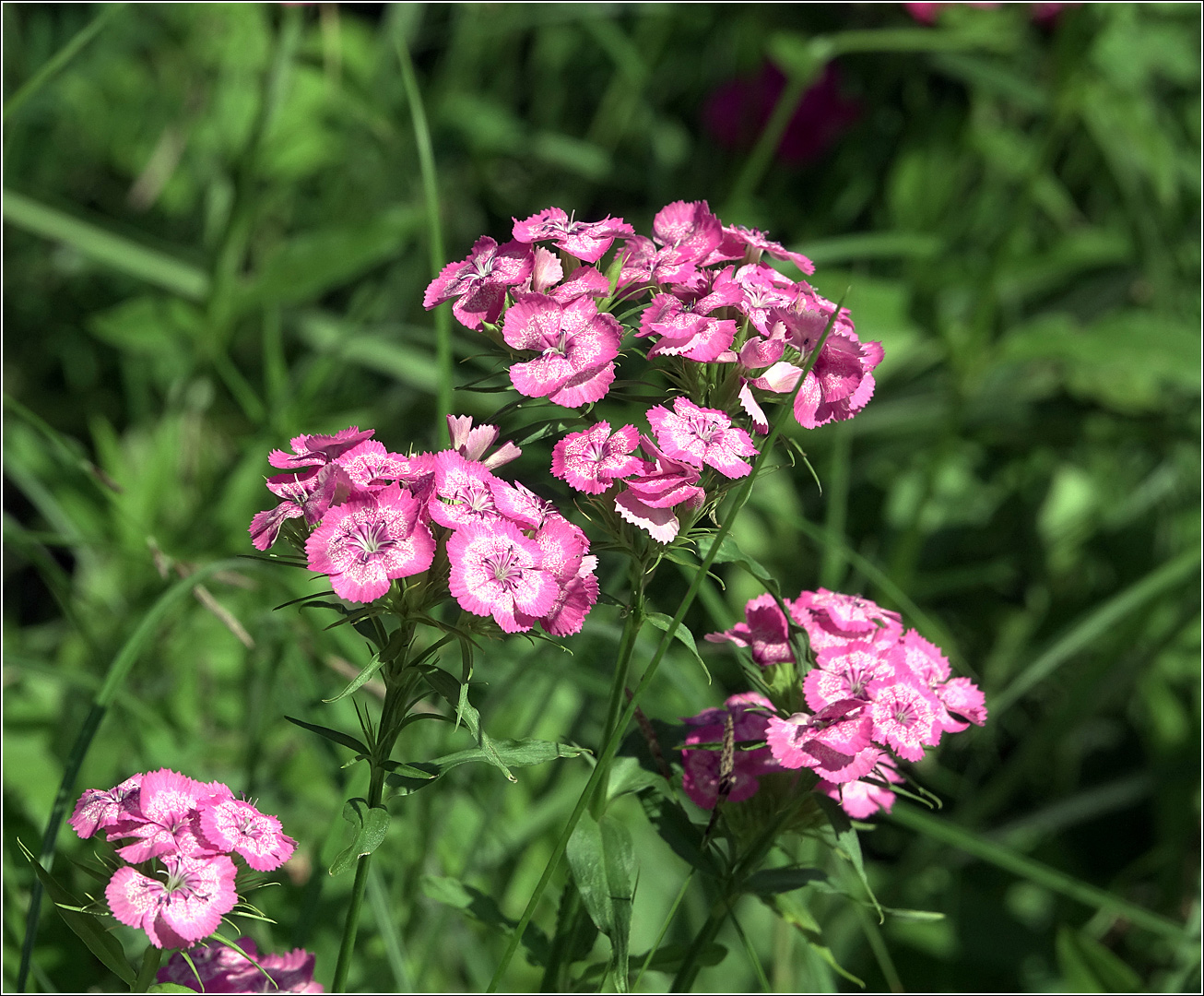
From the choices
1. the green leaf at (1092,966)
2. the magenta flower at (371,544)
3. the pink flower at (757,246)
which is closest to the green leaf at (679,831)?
the magenta flower at (371,544)

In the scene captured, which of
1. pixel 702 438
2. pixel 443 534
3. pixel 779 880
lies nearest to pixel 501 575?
pixel 443 534

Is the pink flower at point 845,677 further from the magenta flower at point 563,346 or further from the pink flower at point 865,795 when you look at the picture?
the magenta flower at point 563,346

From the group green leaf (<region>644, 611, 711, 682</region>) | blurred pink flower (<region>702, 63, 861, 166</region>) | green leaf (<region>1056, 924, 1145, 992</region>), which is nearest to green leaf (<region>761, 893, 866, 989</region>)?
green leaf (<region>644, 611, 711, 682</region>)

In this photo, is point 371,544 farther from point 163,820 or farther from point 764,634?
point 764,634

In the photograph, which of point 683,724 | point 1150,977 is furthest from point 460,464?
point 1150,977

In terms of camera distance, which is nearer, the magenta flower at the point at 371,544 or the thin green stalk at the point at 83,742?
the magenta flower at the point at 371,544
